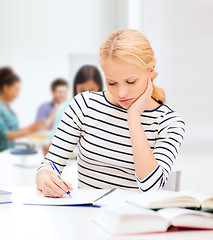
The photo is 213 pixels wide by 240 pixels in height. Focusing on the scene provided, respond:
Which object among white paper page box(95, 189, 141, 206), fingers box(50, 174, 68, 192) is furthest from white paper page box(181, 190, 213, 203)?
fingers box(50, 174, 68, 192)

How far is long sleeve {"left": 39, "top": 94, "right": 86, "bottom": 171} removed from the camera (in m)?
1.55

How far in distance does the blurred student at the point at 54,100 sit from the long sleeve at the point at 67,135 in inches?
181

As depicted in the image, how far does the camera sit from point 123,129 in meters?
1.59

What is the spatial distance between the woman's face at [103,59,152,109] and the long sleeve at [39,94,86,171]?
211mm

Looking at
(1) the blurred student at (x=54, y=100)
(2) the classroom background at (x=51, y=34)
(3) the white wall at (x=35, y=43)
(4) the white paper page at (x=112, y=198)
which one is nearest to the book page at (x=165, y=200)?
(4) the white paper page at (x=112, y=198)

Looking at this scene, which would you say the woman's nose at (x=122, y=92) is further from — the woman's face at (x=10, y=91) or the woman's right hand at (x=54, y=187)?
the woman's face at (x=10, y=91)

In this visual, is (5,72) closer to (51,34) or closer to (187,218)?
(51,34)

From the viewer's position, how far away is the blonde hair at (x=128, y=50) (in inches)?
55.4

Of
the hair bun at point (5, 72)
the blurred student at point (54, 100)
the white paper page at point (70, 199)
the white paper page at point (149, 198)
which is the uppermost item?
the white paper page at point (149, 198)

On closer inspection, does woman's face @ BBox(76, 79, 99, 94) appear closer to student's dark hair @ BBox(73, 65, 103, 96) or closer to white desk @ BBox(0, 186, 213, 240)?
student's dark hair @ BBox(73, 65, 103, 96)

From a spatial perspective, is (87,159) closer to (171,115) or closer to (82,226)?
(171,115)

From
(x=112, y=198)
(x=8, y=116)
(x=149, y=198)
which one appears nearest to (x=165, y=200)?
(x=149, y=198)

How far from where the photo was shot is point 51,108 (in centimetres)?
632

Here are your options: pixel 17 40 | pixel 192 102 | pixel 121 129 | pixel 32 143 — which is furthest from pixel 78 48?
pixel 121 129
